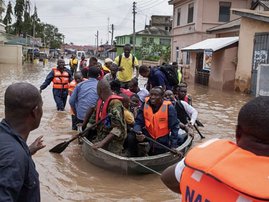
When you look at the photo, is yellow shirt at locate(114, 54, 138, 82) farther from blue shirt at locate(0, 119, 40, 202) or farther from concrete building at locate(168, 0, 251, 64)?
concrete building at locate(168, 0, 251, 64)

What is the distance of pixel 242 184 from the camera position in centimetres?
145

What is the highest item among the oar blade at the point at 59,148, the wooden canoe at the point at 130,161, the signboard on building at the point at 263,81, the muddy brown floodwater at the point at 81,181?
the signboard on building at the point at 263,81

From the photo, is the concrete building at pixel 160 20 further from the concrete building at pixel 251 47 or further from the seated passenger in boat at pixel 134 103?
the seated passenger in boat at pixel 134 103

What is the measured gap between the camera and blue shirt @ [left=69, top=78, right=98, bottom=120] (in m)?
7.50

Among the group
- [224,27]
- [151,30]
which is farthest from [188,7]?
[151,30]

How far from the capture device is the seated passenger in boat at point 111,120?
5.91 metres

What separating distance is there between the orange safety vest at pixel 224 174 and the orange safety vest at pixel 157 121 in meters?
4.24

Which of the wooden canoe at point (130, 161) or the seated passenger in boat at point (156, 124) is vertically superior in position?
the seated passenger in boat at point (156, 124)

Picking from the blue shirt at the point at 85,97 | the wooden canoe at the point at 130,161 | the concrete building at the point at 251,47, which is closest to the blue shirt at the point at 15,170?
the wooden canoe at the point at 130,161

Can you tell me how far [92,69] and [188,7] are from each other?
74.5ft

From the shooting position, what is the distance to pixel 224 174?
1.50 m

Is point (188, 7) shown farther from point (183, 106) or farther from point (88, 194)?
point (88, 194)

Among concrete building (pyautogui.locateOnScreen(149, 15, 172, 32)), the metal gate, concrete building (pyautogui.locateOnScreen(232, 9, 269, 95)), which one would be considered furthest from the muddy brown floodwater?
concrete building (pyautogui.locateOnScreen(149, 15, 172, 32))

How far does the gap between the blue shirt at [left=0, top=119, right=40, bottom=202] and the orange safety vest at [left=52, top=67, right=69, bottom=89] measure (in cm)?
871
